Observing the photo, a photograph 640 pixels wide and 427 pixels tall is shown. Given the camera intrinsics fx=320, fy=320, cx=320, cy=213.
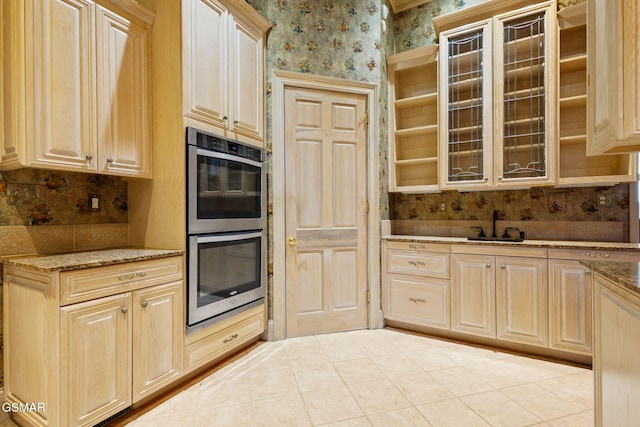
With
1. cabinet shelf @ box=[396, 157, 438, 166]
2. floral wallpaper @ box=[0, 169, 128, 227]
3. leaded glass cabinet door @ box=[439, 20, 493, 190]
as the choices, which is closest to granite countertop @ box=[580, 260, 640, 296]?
leaded glass cabinet door @ box=[439, 20, 493, 190]

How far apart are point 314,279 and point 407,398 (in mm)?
1330

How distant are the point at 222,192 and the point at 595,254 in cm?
285

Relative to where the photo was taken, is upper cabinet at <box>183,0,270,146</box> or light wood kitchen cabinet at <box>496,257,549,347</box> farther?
light wood kitchen cabinet at <box>496,257,549,347</box>

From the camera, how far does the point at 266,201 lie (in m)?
2.94

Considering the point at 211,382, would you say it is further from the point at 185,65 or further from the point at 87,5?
the point at 87,5

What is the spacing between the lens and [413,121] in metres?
3.61

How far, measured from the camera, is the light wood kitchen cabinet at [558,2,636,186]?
8.77 feet

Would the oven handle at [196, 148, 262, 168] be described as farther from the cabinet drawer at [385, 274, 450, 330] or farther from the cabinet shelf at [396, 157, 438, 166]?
the cabinet drawer at [385, 274, 450, 330]

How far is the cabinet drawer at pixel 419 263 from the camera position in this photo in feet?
9.86

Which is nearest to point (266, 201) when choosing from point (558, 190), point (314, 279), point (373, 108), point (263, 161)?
point (263, 161)

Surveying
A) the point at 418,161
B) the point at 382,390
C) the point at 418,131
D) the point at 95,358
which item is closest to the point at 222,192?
the point at 95,358

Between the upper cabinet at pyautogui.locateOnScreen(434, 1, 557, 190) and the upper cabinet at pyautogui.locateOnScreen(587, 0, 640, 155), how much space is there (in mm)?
1614

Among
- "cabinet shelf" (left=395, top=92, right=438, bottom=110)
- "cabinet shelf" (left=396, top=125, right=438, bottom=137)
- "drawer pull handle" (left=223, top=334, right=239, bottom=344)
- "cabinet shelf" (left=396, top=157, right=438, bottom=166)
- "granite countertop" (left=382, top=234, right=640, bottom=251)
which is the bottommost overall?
"drawer pull handle" (left=223, top=334, right=239, bottom=344)

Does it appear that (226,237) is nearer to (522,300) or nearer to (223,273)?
(223,273)
